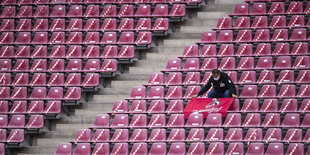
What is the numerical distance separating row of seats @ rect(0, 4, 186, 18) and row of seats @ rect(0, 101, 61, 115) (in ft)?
9.64

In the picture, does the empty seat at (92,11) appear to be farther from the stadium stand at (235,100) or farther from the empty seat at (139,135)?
the empty seat at (139,135)

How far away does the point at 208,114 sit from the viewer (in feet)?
46.7

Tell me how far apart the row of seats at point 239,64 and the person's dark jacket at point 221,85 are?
76cm

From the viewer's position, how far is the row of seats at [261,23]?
52.7 feet

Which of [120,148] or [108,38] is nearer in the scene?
[120,148]

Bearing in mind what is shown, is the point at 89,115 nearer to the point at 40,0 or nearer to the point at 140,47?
the point at 140,47

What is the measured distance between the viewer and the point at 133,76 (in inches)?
642

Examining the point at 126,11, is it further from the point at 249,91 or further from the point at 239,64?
the point at 249,91

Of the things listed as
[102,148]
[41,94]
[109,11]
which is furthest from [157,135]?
[109,11]

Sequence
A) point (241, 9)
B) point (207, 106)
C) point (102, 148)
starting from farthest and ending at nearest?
point (241, 9)
point (207, 106)
point (102, 148)

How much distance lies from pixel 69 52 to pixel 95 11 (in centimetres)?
151

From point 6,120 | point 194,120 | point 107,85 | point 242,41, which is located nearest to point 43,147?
point 6,120

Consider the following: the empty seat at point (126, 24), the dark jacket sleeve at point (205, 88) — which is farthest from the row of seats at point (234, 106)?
the empty seat at point (126, 24)

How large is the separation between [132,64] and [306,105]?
417 centimetres
